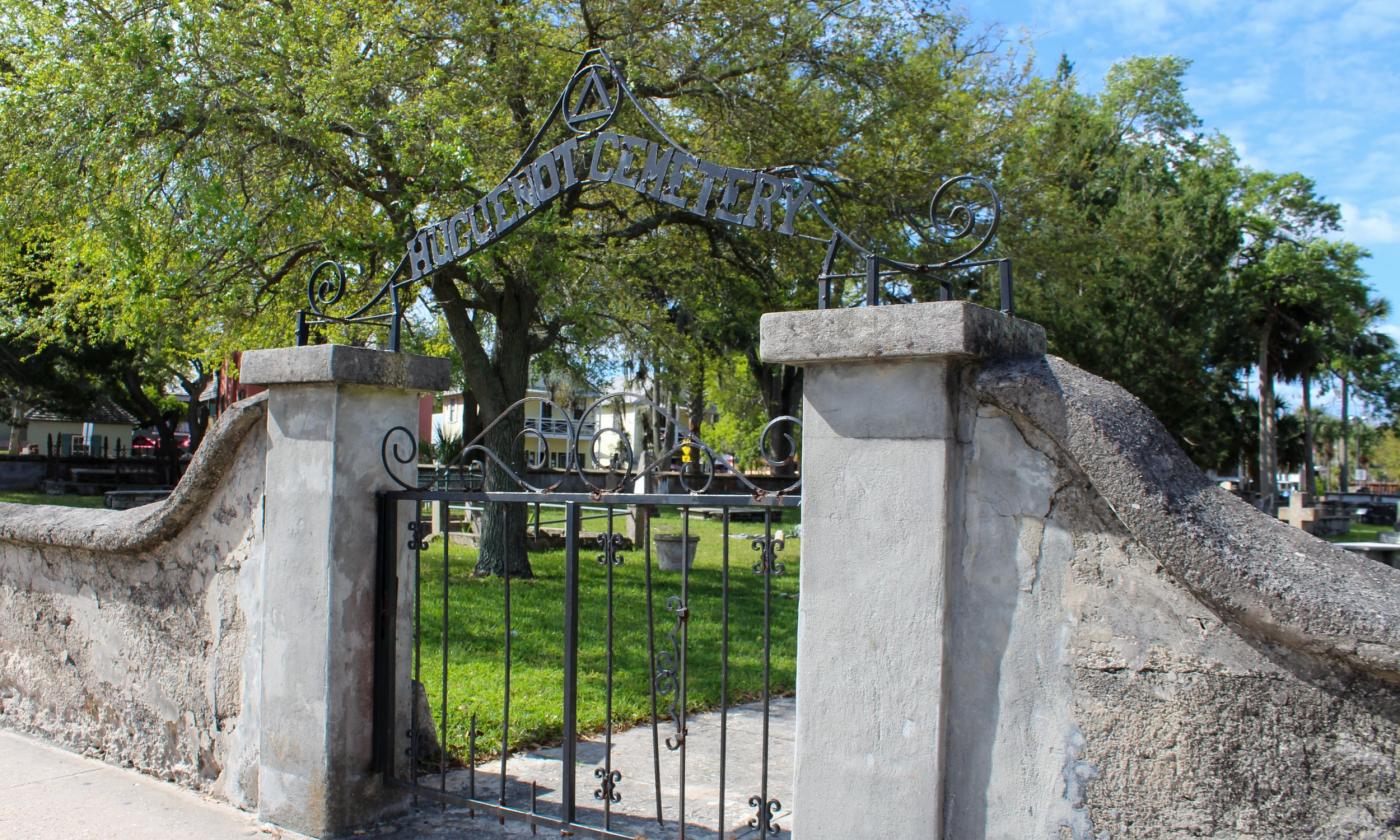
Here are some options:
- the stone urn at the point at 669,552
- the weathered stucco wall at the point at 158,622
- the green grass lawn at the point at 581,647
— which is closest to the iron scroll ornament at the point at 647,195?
the weathered stucco wall at the point at 158,622

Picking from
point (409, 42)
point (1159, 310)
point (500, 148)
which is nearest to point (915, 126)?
point (500, 148)

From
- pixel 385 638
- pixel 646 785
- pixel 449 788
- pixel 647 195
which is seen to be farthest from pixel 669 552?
pixel 647 195

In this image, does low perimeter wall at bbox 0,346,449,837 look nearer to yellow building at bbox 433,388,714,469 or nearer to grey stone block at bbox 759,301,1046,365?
yellow building at bbox 433,388,714,469

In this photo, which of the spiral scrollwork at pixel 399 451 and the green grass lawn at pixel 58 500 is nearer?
the spiral scrollwork at pixel 399 451

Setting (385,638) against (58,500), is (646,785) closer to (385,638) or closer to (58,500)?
(385,638)

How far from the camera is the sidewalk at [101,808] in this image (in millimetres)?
4594

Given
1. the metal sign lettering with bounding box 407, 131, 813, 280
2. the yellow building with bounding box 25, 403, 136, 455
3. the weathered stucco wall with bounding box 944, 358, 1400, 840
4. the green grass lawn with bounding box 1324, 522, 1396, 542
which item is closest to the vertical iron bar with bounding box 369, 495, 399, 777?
the metal sign lettering with bounding box 407, 131, 813, 280

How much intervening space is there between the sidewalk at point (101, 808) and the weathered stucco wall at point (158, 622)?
111 mm

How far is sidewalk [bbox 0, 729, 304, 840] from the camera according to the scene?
4.59m

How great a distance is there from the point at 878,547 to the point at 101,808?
13.2 feet

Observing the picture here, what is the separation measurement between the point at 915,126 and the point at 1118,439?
36.8 ft

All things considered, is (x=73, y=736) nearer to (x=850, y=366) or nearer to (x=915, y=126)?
(x=850, y=366)

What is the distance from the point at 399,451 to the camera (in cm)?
484

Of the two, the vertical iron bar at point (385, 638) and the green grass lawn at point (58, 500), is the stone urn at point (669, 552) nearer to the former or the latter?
the vertical iron bar at point (385, 638)
